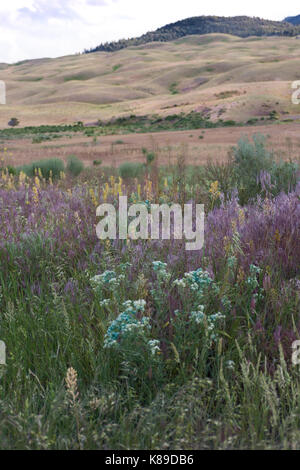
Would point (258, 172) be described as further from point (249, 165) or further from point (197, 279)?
point (197, 279)

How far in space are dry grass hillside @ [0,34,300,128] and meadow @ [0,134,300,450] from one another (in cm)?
3901

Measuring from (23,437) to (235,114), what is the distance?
42938mm

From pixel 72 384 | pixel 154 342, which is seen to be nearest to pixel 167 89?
pixel 154 342

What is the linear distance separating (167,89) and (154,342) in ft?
309

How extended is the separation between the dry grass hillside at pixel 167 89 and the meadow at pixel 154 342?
3901 cm

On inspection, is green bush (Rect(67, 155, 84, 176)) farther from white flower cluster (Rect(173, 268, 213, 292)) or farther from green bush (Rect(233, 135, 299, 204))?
white flower cluster (Rect(173, 268, 213, 292))

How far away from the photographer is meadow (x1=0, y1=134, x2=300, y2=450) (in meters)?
1.88

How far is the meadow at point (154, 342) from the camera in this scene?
1.88 metres

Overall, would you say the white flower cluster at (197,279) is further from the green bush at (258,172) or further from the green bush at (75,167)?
the green bush at (75,167)

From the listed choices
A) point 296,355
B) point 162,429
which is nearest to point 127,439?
point 162,429

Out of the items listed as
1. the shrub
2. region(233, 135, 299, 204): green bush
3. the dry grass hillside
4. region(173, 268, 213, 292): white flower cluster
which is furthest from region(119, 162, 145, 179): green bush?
the dry grass hillside

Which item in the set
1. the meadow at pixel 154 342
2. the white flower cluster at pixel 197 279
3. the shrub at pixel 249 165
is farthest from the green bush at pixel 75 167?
the white flower cluster at pixel 197 279

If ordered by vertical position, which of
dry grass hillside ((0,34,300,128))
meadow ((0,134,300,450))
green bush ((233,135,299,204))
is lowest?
meadow ((0,134,300,450))
